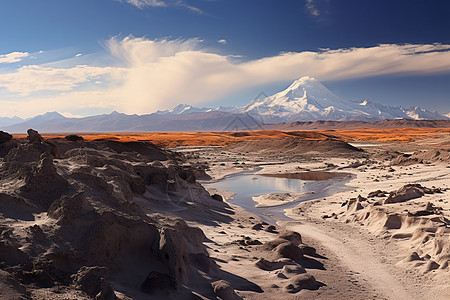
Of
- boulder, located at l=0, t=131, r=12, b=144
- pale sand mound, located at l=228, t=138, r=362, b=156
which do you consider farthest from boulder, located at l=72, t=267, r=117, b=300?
pale sand mound, located at l=228, t=138, r=362, b=156

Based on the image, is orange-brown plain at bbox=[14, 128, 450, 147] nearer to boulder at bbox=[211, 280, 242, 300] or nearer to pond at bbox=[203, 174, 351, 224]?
pond at bbox=[203, 174, 351, 224]

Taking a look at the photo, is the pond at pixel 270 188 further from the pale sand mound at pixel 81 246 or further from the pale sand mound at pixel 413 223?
the pale sand mound at pixel 81 246

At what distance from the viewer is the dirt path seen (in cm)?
850

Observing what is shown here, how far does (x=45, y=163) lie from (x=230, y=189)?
19.9 meters

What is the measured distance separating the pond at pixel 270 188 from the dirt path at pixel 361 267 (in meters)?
3.80

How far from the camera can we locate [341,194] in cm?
2245

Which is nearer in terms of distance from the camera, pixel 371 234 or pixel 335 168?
pixel 371 234

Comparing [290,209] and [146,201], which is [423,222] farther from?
[146,201]

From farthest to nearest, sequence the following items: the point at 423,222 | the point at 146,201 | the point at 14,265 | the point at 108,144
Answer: the point at 108,144
the point at 146,201
the point at 423,222
the point at 14,265

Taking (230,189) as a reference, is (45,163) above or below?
above

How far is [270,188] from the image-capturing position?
1077 inches

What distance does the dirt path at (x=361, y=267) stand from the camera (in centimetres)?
850

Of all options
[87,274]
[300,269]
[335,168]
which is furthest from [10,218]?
[335,168]

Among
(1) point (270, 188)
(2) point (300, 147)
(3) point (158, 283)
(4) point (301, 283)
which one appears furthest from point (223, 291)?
(2) point (300, 147)
